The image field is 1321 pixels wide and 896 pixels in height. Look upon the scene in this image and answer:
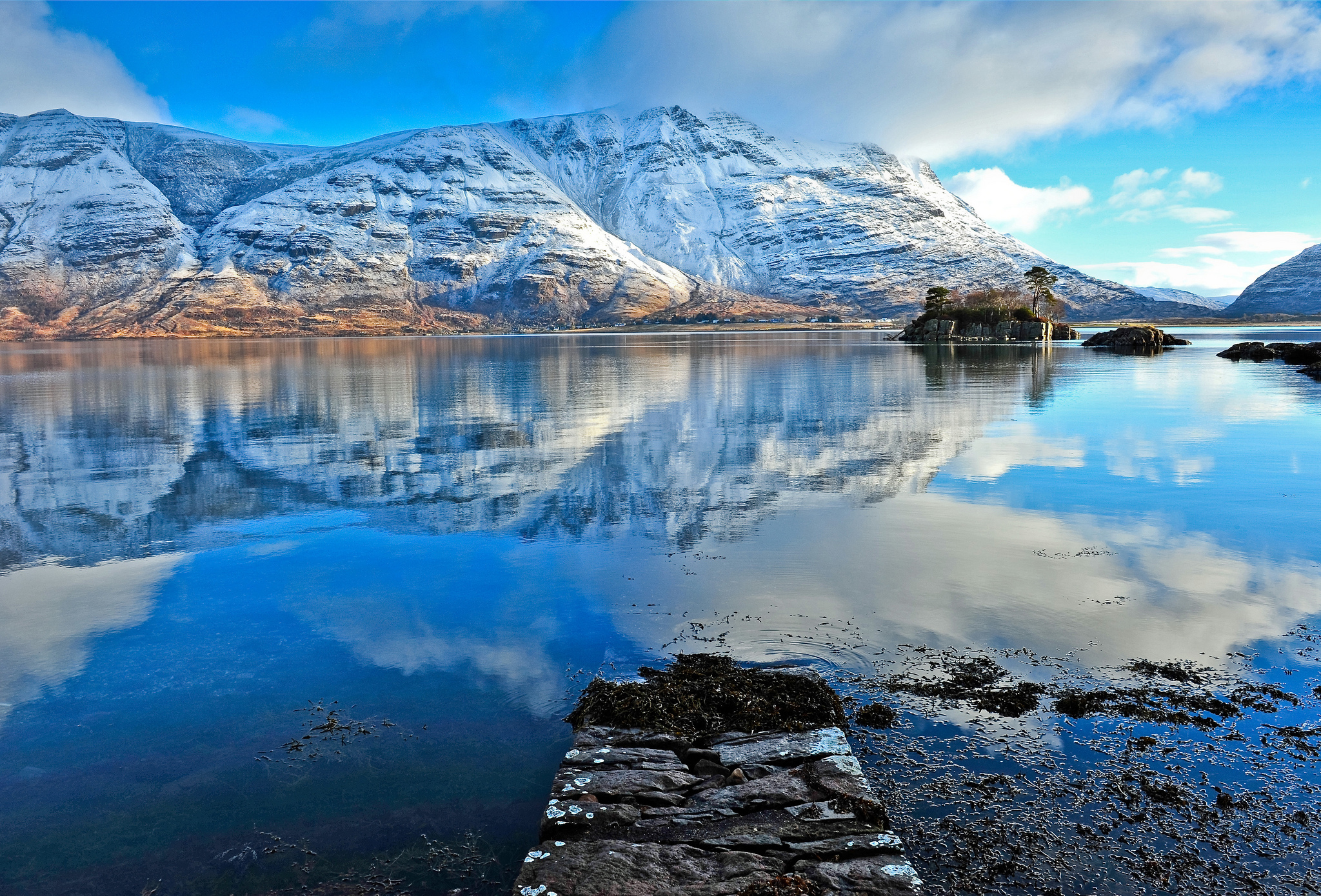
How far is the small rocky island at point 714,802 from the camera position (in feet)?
17.5

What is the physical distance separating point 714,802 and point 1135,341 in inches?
3774

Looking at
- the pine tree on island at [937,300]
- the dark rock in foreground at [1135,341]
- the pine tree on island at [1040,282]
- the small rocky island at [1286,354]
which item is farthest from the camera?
the pine tree on island at [937,300]

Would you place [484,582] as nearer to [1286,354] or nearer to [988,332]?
[1286,354]

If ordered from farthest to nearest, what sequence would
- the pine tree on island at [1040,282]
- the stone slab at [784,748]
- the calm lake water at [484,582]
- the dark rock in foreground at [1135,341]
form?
the pine tree on island at [1040,282] < the dark rock in foreground at [1135,341] < the calm lake water at [484,582] < the stone slab at [784,748]

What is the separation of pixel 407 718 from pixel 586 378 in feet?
146

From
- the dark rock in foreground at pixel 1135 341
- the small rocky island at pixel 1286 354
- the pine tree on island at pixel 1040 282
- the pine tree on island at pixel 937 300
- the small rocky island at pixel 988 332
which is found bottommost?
the small rocky island at pixel 1286 354

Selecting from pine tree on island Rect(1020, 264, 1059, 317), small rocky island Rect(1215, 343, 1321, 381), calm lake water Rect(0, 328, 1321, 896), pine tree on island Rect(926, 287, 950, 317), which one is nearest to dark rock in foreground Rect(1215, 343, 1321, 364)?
small rocky island Rect(1215, 343, 1321, 381)

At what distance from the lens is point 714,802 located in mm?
6160

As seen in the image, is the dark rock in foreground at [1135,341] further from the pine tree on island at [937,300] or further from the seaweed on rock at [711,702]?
the seaweed on rock at [711,702]

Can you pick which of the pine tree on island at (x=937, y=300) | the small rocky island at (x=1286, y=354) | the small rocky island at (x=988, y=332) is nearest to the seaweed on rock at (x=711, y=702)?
the small rocky island at (x=1286, y=354)

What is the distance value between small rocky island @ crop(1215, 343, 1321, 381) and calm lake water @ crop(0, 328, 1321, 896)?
3458 cm

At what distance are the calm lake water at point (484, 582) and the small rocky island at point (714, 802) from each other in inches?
23.4

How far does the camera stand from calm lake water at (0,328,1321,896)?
6.91 m

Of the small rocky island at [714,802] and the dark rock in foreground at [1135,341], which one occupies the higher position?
the dark rock in foreground at [1135,341]
